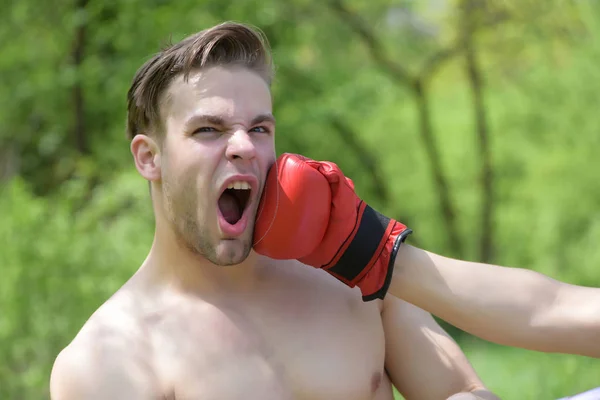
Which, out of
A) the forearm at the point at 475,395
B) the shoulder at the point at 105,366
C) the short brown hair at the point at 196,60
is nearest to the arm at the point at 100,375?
the shoulder at the point at 105,366

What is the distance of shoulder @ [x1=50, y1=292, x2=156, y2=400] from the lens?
174cm

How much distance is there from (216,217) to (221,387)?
363mm

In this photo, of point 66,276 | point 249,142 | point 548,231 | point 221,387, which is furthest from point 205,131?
point 548,231

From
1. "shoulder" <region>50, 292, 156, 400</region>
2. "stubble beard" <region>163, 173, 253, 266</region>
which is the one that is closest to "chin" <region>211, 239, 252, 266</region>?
"stubble beard" <region>163, 173, 253, 266</region>

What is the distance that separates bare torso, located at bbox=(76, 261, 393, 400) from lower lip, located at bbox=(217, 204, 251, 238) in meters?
→ 0.18

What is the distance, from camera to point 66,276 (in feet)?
14.9

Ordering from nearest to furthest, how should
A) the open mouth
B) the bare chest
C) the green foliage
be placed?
the bare chest
the open mouth
the green foliage

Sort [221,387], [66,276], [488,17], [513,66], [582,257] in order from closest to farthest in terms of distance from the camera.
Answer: [221,387] → [66,276] → [582,257] → [488,17] → [513,66]

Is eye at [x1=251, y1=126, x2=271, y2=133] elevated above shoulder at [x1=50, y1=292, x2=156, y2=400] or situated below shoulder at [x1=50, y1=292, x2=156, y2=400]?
above

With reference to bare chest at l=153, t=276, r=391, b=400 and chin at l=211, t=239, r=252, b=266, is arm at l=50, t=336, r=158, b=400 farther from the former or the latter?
chin at l=211, t=239, r=252, b=266

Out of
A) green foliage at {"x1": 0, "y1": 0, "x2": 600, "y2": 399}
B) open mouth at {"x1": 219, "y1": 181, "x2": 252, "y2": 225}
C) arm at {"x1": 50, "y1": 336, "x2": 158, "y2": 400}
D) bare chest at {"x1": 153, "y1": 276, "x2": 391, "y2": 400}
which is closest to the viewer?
arm at {"x1": 50, "y1": 336, "x2": 158, "y2": 400}

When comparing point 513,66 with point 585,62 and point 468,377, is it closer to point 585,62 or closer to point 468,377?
point 585,62

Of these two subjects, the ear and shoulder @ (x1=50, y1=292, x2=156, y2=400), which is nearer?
shoulder @ (x1=50, y1=292, x2=156, y2=400)

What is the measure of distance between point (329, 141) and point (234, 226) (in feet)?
27.2
